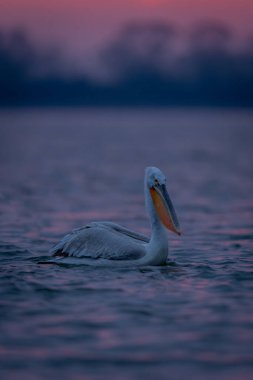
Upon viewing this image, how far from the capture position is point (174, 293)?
6867 millimetres

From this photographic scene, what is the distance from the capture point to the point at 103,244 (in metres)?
7.99

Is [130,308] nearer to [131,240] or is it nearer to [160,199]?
[131,240]

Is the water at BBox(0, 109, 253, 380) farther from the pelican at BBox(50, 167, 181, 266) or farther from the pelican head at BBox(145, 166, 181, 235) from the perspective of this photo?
the pelican head at BBox(145, 166, 181, 235)

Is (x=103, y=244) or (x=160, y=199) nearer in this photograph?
(x=103, y=244)

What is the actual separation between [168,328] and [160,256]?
2055 mm

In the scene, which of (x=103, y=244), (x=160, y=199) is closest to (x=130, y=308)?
(x=103, y=244)

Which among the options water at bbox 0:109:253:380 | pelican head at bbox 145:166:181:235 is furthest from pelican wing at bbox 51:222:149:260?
pelican head at bbox 145:166:181:235

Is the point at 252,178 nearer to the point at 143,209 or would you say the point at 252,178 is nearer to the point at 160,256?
the point at 143,209

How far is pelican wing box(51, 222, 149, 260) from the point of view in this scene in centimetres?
789

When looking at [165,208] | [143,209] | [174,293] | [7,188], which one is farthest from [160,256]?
[7,188]

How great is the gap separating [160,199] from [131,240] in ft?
1.56

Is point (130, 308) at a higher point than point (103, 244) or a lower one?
lower

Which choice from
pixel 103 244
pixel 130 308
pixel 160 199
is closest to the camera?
pixel 130 308

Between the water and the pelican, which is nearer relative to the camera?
the water
